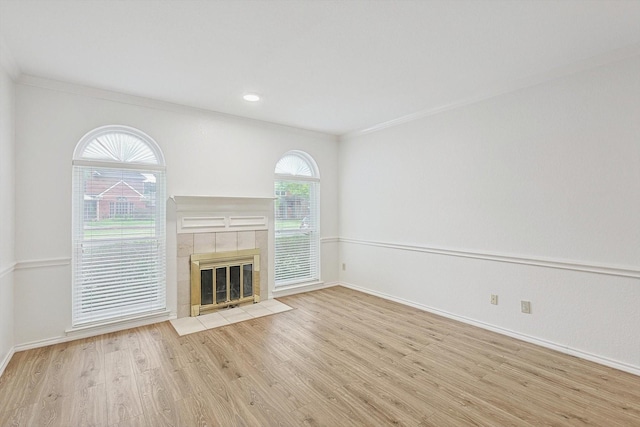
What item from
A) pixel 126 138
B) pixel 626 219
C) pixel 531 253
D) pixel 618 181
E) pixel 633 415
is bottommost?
pixel 633 415

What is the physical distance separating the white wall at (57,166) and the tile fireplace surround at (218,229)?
13 cm

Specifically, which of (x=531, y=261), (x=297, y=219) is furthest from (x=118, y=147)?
(x=531, y=261)

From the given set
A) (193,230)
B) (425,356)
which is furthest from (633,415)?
(193,230)

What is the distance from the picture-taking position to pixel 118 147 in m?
3.60

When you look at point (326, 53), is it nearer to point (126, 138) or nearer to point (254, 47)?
point (254, 47)

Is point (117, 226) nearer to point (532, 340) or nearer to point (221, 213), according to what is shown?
point (221, 213)

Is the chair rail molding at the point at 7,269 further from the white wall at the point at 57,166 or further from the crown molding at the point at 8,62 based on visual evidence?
the crown molding at the point at 8,62

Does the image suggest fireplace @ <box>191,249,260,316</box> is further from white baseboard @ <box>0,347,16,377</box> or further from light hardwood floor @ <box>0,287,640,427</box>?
white baseboard @ <box>0,347,16,377</box>

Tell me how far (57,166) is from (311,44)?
288cm

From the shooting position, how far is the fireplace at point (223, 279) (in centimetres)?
400

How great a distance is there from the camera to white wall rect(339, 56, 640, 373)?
104 inches

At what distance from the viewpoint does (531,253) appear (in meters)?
3.16

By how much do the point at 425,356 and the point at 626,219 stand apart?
2063mm

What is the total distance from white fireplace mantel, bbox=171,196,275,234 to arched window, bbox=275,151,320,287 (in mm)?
323
